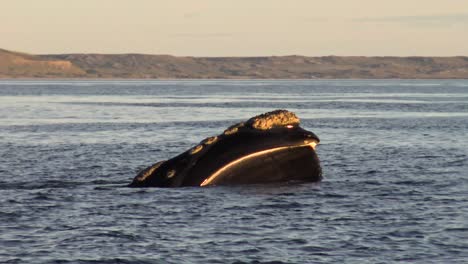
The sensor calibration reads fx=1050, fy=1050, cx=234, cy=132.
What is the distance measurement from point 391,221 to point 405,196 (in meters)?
4.81

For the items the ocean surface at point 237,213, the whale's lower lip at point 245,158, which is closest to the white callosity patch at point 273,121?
the whale's lower lip at point 245,158

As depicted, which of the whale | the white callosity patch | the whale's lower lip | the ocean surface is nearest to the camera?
the ocean surface

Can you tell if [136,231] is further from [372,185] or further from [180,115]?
[180,115]

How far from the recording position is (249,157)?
2808 centimetres

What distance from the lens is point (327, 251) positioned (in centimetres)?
2144

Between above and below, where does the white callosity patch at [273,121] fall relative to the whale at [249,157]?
above

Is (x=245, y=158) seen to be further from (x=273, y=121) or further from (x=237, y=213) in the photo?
(x=237, y=213)

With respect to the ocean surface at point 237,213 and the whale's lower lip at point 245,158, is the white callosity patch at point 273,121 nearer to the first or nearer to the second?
the whale's lower lip at point 245,158

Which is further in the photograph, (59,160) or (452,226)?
(59,160)

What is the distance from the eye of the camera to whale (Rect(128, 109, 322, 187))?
28094 mm

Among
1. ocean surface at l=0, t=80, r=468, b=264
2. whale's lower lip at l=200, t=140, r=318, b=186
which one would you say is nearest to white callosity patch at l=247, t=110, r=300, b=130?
whale's lower lip at l=200, t=140, r=318, b=186

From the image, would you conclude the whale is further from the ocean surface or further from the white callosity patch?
the ocean surface

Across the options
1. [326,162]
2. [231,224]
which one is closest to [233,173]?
[231,224]

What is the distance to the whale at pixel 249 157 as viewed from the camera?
2809cm
